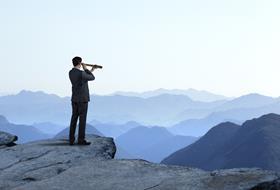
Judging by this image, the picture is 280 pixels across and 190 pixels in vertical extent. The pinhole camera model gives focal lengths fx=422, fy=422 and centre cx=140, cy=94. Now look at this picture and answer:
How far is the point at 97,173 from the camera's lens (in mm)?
12578

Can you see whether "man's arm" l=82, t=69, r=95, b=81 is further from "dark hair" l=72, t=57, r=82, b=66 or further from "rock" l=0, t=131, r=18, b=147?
"rock" l=0, t=131, r=18, b=147

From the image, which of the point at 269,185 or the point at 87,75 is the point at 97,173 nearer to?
the point at 87,75

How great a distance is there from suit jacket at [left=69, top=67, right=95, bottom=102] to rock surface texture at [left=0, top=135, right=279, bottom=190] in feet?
6.29

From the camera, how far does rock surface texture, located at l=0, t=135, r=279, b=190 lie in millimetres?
11172

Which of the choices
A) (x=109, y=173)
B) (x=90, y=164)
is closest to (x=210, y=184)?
(x=109, y=173)

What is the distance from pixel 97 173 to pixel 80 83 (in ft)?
14.2

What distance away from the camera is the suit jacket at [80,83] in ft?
51.0

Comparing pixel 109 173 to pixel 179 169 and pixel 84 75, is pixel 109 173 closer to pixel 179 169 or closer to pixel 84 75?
pixel 179 169

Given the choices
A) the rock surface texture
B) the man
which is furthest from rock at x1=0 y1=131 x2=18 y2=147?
the man

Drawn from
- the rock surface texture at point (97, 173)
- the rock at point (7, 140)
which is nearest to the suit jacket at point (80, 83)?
the rock surface texture at point (97, 173)

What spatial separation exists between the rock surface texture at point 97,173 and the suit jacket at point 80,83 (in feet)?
6.29

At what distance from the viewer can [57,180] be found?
12211mm

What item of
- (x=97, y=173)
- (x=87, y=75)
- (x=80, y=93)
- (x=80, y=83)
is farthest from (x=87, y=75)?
(x=97, y=173)

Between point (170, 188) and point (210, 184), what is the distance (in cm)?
106
